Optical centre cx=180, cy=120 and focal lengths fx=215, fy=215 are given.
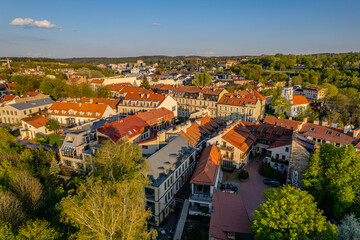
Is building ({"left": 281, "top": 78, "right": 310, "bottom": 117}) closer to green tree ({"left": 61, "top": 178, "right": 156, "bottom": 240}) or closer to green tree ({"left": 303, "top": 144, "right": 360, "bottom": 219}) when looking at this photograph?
green tree ({"left": 303, "top": 144, "right": 360, "bottom": 219})

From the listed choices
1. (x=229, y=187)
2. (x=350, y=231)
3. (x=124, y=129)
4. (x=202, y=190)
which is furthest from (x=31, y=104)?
(x=350, y=231)

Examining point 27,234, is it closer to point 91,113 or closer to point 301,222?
point 301,222

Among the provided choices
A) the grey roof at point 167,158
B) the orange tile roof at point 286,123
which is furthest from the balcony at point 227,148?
the orange tile roof at point 286,123

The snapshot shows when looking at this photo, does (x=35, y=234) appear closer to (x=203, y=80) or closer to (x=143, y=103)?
(x=143, y=103)

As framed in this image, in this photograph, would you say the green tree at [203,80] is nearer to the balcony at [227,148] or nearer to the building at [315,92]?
the building at [315,92]

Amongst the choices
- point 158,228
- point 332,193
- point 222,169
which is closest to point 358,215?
point 332,193

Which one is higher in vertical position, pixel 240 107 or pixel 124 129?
pixel 240 107
